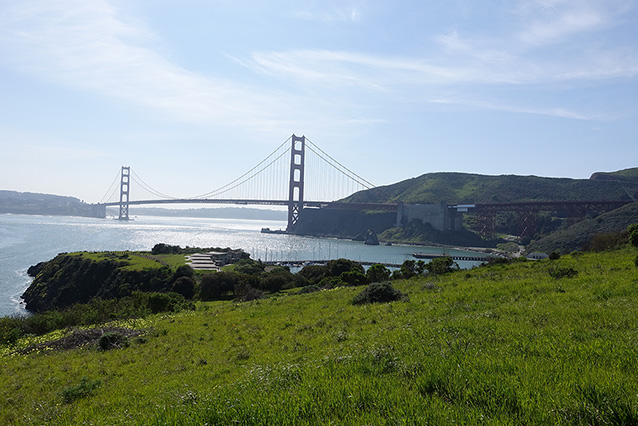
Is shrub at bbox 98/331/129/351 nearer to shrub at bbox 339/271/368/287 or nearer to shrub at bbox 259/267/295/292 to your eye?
shrub at bbox 339/271/368/287

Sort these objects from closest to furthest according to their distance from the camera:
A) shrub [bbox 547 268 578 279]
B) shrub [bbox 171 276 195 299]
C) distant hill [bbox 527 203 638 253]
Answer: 1. shrub [bbox 547 268 578 279]
2. shrub [bbox 171 276 195 299]
3. distant hill [bbox 527 203 638 253]

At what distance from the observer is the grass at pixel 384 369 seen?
3.80 metres

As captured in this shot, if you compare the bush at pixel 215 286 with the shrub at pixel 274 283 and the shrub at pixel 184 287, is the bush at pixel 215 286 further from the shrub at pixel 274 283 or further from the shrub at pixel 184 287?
the shrub at pixel 274 283

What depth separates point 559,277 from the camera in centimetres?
1429

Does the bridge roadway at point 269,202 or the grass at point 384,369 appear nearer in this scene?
the grass at point 384,369

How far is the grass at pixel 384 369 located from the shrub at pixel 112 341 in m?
0.30

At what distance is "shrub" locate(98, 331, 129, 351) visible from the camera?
12.5 m

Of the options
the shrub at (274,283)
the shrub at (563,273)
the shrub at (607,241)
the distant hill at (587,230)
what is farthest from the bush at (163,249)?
the distant hill at (587,230)

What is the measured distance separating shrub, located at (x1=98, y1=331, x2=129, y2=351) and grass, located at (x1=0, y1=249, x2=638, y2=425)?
0.99 feet

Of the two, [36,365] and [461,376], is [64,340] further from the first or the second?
[461,376]

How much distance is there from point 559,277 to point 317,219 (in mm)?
174586

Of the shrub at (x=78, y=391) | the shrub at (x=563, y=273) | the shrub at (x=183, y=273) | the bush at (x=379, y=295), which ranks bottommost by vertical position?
the shrub at (x=183, y=273)

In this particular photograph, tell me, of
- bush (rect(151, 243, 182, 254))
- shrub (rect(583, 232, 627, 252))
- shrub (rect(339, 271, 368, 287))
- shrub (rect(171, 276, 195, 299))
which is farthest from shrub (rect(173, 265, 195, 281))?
shrub (rect(583, 232, 627, 252))

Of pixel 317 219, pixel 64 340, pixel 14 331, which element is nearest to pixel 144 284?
pixel 14 331
